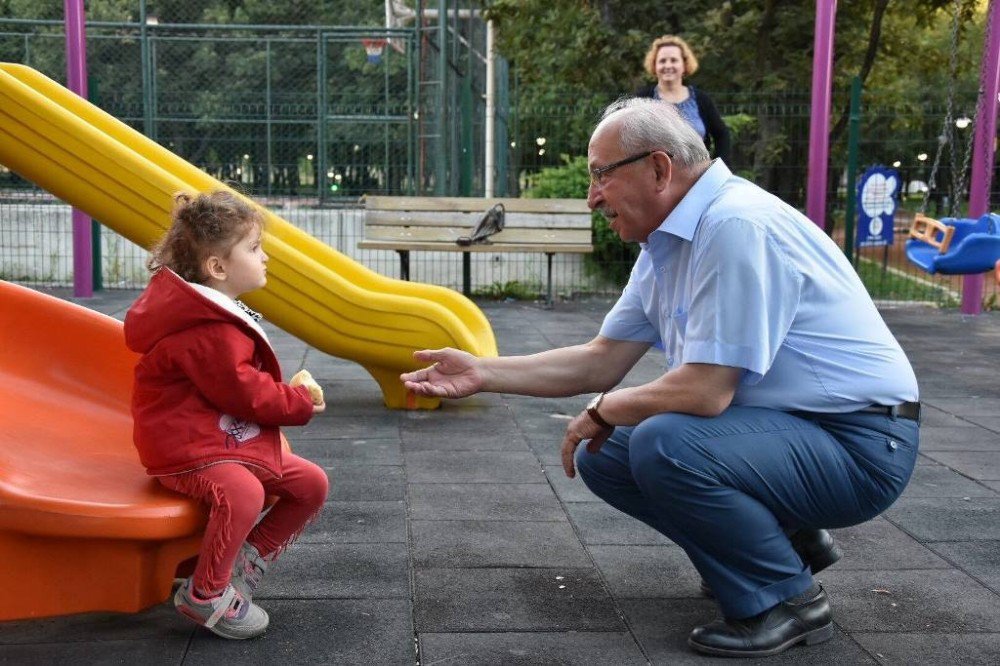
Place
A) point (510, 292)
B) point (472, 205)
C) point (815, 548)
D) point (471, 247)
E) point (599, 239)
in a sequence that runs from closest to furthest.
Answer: point (815, 548), point (471, 247), point (472, 205), point (510, 292), point (599, 239)

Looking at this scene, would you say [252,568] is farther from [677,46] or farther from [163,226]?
[677,46]

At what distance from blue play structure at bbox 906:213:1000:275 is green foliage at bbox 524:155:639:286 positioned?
3388mm

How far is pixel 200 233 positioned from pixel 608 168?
995 mm

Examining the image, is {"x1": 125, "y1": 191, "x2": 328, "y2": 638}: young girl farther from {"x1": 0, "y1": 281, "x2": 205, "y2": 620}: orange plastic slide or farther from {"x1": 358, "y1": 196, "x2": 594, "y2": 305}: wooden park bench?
{"x1": 358, "y1": 196, "x2": 594, "y2": 305}: wooden park bench

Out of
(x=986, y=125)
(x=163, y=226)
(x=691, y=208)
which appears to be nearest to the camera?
(x=691, y=208)

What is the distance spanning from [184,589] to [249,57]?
18028 millimetres

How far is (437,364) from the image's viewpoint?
127 inches

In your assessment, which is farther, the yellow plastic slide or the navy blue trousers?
the yellow plastic slide

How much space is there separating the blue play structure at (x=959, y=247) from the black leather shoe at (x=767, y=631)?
5326 mm

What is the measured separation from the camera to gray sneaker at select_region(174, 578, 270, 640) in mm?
2736

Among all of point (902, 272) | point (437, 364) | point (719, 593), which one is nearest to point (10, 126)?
point (437, 364)

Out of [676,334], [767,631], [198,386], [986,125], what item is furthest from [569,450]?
[986,125]

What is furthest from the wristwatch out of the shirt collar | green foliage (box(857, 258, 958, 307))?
green foliage (box(857, 258, 958, 307))

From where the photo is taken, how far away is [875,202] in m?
10.7
